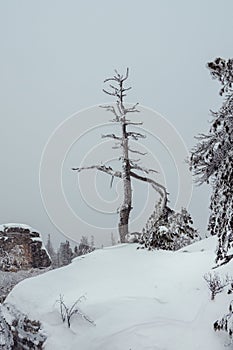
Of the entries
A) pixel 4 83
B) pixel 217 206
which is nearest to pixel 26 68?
pixel 4 83

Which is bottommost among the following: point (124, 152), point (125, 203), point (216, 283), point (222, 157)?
point (216, 283)

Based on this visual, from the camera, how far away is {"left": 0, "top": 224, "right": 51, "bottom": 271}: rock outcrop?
14.6m

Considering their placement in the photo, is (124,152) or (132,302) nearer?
(132,302)

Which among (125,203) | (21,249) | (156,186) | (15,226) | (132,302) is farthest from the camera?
(15,226)

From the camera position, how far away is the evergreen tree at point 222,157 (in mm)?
4598

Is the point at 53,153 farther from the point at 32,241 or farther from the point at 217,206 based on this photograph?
the point at 217,206

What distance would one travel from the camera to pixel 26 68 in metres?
21.2

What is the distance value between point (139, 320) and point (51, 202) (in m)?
5.03

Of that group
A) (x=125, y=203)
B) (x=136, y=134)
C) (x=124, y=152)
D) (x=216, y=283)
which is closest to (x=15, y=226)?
(x=125, y=203)

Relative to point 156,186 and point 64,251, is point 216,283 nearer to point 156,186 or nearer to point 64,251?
point 156,186

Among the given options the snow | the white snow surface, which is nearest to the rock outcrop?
the snow

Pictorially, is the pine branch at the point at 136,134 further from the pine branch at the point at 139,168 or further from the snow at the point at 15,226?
the snow at the point at 15,226

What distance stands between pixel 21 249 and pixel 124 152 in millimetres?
6804

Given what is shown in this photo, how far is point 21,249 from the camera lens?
15.0 meters
